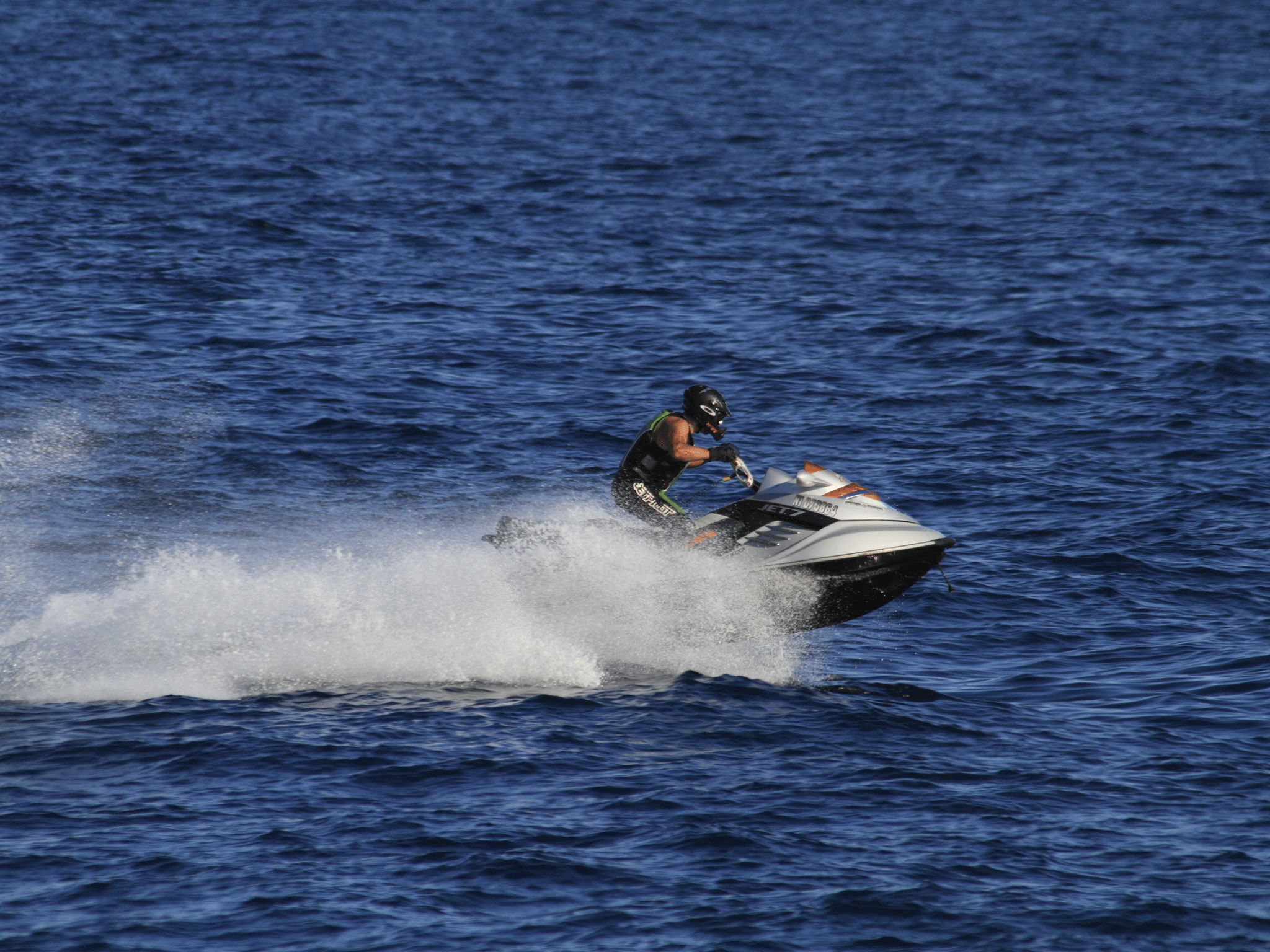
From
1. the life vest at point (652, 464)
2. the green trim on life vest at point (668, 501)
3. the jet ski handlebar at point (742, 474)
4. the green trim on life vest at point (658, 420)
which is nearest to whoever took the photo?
the jet ski handlebar at point (742, 474)

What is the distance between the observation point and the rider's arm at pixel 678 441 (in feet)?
45.5

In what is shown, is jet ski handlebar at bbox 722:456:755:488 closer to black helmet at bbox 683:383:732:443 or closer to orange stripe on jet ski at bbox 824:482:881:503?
black helmet at bbox 683:383:732:443

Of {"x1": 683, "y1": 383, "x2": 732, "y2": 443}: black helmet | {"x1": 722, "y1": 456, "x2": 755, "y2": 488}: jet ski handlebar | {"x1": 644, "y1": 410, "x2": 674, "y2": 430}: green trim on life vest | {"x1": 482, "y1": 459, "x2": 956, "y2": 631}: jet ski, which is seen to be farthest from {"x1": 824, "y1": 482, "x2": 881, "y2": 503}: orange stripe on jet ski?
{"x1": 644, "y1": 410, "x2": 674, "y2": 430}: green trim on life vest

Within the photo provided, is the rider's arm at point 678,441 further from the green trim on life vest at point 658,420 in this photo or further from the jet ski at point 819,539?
the jet ski at point 819,539

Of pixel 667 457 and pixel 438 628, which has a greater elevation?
→ pixel 667 457

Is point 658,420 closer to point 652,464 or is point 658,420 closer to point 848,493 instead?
point 652,464

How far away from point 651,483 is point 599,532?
778 millimetres

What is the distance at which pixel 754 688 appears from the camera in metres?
13.5

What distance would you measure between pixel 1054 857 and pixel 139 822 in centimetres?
699

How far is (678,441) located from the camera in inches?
551

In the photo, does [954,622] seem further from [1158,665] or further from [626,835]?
[626,835]

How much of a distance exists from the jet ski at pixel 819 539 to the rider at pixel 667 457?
252 mm

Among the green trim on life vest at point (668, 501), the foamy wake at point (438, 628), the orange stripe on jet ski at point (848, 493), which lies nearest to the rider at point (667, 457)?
the green trim on life vest at point (668, 501)

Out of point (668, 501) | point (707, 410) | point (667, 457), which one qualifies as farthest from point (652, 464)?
point (707, 410)
